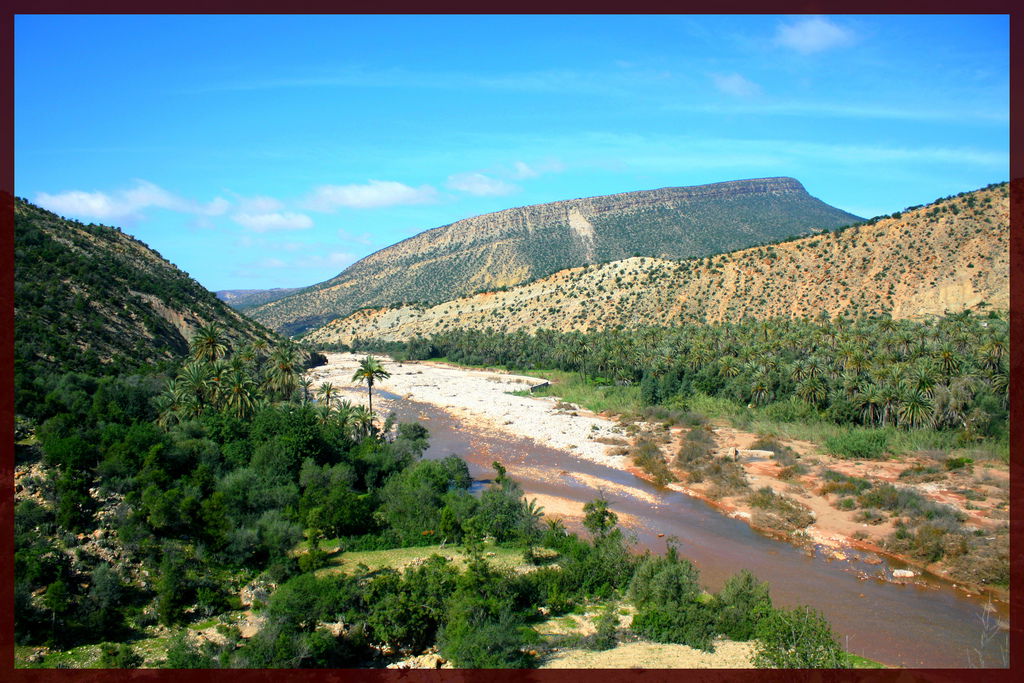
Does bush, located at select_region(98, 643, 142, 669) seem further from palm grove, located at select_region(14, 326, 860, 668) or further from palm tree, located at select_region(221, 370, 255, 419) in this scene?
palm tree, located at select_region(221, 370, 255, 419)

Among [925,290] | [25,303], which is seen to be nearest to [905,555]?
[25,303]

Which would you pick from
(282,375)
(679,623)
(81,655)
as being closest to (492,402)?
(282,375)

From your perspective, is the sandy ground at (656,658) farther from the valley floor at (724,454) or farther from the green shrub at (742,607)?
the valley floor at (724,454)

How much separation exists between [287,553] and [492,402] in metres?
45.8

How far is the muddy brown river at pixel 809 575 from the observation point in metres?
21.1

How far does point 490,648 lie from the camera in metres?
17.8

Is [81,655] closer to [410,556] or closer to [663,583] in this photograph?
[410,556]

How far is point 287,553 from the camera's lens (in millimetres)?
25328

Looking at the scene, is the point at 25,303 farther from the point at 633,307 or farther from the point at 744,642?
the point at 633,307

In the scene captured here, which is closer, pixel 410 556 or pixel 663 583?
pixel 663 583

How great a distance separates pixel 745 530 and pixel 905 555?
Result: 682 cm

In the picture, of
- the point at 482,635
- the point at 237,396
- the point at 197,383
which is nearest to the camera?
the point at 482,635

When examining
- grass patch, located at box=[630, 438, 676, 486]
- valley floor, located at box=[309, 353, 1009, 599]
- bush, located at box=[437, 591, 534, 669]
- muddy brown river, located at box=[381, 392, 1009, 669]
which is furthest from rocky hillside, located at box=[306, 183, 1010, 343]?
bush, located at box=[437, 591, 534, 669]

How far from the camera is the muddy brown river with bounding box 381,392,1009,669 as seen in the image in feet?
69.4
